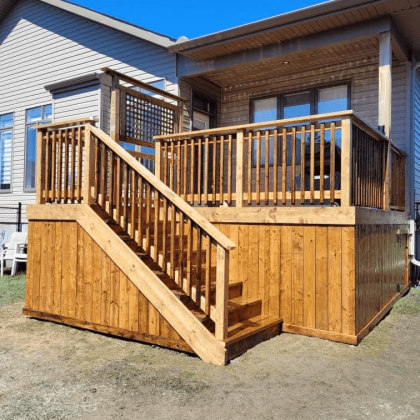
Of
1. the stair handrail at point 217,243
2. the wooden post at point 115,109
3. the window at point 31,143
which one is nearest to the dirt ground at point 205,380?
the stair handrail at point 217,243

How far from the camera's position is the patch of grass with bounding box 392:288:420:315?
6.05m

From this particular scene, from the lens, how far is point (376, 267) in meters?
5.50

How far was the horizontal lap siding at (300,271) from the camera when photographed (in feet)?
15.0

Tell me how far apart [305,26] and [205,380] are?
5485mm

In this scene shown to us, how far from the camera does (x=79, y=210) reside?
16.8 ft

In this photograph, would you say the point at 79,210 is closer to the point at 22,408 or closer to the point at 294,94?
the point at 22,408

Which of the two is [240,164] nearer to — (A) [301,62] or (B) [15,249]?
(A) [301,62]

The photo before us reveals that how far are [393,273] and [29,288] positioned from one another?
496 centimetres

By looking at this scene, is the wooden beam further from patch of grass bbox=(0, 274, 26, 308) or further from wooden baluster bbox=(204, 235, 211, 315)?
patch of grass bbox=(0, 274, 26, 308)

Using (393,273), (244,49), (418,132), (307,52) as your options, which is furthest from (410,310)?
(244,49)

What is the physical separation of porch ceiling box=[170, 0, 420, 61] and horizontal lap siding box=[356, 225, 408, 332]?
9.81 ft

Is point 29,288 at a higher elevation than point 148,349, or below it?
higher

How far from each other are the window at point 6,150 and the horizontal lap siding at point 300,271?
8.14m

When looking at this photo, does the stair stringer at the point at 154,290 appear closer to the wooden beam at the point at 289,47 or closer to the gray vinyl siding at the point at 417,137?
the wooden beam at the point at 289,47
